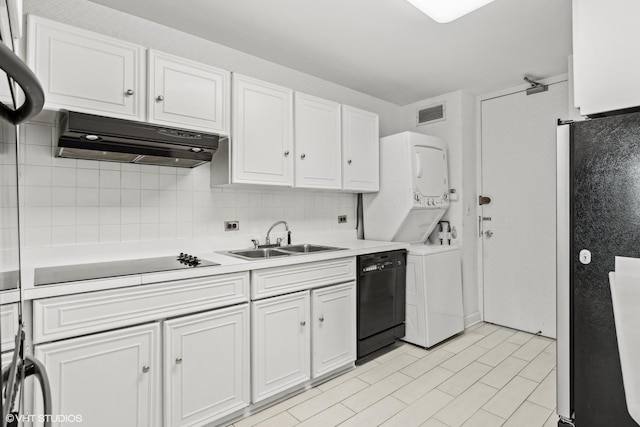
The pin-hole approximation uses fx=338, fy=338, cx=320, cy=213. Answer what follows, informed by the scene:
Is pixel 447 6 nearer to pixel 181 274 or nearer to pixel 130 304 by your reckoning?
pixel 181 274

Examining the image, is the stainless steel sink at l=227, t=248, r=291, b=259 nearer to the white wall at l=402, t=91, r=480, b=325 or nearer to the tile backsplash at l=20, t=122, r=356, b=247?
the tile backsplash at l=20, t=122, r=356, b=247

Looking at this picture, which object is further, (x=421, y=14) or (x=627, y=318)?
(x=421, y=14)

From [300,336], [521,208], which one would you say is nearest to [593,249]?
[300,336]

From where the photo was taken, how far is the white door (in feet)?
10.6

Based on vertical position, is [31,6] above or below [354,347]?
above

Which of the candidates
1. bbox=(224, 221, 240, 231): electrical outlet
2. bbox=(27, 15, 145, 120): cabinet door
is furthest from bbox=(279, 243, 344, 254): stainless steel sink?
bbox=(27, 15, 145, 120): cabinet door

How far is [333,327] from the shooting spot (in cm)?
248

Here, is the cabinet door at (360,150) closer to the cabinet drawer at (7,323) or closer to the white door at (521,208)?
the white door at (521,208)

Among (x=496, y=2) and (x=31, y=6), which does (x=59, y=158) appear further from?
(x=496, y=2)

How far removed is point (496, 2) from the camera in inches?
80.7

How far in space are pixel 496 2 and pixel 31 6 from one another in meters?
2.67

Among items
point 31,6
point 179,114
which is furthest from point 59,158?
point 31,6

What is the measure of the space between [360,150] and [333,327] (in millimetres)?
1594

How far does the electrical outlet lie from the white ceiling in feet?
4.49
